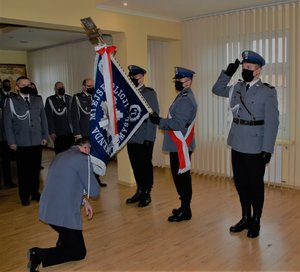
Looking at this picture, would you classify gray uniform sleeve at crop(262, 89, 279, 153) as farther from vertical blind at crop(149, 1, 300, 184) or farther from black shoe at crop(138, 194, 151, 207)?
vertical blind at crop(149, 1, 300, 184)

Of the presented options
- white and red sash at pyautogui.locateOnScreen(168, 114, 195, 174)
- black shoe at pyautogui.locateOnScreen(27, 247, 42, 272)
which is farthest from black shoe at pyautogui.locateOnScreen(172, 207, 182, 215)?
black shoe at pyautogui.locateOnScreen(27, 247, 42, 272)

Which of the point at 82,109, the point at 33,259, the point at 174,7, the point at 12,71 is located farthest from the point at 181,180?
the point at 12,71

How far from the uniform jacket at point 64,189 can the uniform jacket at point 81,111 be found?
2.56 m

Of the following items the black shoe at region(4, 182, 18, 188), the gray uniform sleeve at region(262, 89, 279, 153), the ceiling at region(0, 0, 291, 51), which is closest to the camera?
the gray uniform sleeve at region(262, 89, 279, 153)

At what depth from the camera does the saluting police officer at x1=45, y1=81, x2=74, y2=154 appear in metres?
6.02

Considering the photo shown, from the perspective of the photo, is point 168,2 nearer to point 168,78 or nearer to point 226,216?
point 168,78

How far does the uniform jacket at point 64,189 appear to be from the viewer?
2.90 metres

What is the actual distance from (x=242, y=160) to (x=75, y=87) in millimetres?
5799

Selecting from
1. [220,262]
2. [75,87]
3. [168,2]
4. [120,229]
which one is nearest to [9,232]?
[120,229]

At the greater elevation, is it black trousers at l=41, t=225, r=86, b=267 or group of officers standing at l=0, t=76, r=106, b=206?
group of officers standing at l=0, t=76, r=106, b=206

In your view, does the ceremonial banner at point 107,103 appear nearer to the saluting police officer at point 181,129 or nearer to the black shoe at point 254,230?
the saluting police officer at point 181,129

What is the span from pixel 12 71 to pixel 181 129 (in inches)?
297

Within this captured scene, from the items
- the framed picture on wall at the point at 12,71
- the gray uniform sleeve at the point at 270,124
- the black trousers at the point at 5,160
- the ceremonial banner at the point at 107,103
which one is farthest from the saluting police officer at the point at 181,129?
the framed picture on wall at the point at 12,71

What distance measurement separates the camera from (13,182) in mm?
6148
